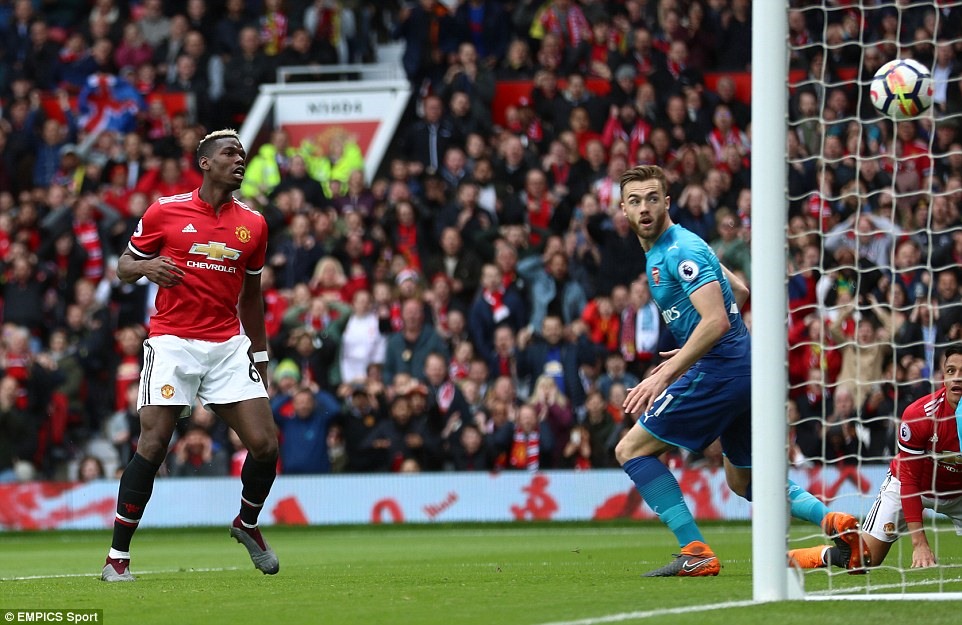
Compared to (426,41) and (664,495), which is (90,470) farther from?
(664,495)

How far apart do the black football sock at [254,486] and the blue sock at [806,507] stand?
302cm

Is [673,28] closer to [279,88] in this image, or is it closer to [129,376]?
[279,88]

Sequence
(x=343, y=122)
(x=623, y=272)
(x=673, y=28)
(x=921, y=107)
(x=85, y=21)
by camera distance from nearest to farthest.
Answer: (x=921, y=107) → (x=623, y=272) → (x=673, y=28) → (x=343, y=122) → (x=85, y=21)

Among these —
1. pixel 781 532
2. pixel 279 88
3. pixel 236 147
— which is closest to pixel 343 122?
pixel 279 88

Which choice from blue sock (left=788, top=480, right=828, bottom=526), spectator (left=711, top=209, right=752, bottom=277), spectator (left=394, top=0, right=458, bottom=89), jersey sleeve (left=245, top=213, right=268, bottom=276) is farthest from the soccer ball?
spectator (left=394, top=0, right=458, bottom=89)

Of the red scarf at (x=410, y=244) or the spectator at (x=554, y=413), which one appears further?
the red scarf at (x=410, y=244)

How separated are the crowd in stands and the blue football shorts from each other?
537cm

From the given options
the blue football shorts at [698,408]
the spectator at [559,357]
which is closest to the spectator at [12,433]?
the spectator at [559,357]

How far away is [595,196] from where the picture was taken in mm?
18891

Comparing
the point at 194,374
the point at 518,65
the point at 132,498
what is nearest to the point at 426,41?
the point at 518,65

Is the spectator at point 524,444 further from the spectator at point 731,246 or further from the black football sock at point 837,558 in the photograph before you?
the black football sock at point 837,558

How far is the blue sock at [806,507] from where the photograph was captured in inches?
326

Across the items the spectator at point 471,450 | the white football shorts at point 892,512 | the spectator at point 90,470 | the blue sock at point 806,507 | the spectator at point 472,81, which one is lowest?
the spectator at point 90,470

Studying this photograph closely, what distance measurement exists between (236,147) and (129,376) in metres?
9.78
